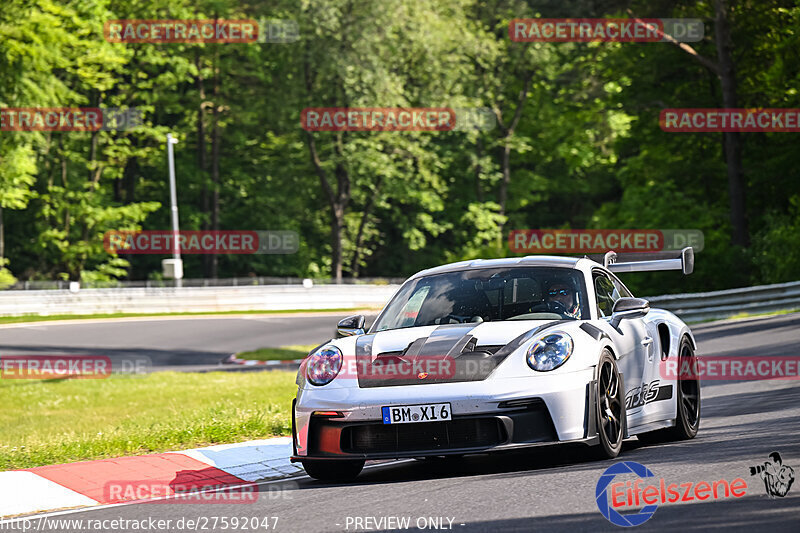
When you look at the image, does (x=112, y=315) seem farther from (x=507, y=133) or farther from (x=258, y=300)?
(x=507, y=133)

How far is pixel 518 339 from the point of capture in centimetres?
741

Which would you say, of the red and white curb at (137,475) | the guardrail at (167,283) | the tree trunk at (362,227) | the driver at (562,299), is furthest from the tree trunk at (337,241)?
the driver at (562,299)

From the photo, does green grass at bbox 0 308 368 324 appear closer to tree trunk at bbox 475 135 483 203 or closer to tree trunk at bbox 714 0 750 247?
tree trunk at bbox 714 0 750 247

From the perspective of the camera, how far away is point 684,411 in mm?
9023

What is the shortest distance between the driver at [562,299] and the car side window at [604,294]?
0.82 feet

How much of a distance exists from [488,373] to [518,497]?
1.12 m

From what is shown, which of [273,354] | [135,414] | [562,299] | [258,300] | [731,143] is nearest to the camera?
[562,299]

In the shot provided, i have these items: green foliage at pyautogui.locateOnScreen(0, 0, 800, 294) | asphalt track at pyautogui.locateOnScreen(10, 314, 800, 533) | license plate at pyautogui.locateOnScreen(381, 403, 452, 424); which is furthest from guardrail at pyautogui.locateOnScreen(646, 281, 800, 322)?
license plate at pyautogui.locateOnScreen(381, 403, 452, 424)

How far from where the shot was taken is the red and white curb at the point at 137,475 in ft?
23.9

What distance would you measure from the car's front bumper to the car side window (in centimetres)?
139

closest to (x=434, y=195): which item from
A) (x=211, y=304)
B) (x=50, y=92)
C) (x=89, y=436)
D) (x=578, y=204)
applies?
(x=578, y=204)

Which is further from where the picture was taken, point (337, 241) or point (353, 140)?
point (337, 241)

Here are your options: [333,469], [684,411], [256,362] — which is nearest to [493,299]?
[333,469]

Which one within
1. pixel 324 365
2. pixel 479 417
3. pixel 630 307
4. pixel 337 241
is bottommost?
pixel 479 417
